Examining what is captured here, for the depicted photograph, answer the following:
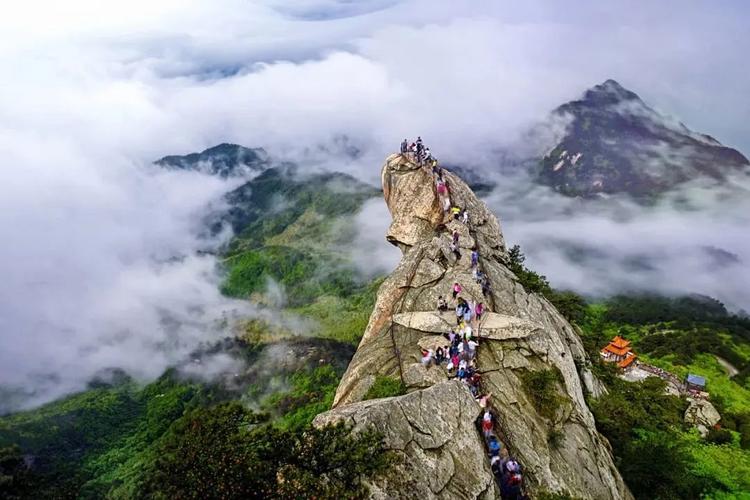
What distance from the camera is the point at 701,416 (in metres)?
88.2

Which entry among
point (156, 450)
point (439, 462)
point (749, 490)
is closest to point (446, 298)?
point (439, 462)

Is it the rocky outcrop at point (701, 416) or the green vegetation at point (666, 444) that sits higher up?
the green vegetation at point (666, 444)

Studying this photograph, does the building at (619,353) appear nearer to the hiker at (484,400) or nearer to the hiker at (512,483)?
the hiker at (484,400)

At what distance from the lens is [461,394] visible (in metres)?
32.3

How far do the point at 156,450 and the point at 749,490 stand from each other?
5525cm

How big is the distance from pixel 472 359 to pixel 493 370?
1948mm

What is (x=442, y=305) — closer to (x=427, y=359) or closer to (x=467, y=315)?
(x=467, y=315)

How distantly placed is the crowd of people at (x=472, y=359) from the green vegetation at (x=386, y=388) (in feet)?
9.64

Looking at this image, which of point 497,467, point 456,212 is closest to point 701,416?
point 456,212

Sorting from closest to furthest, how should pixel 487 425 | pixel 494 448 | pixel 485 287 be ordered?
pixel 494 448
pixel 487 425
pixel 485 287

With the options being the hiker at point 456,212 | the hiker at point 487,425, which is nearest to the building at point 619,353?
the hiker at point 456,212

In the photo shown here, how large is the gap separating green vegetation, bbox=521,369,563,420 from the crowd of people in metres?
4.41

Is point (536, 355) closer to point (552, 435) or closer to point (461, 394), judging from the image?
point (552, 435)

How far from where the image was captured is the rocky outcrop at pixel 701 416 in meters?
81.1
